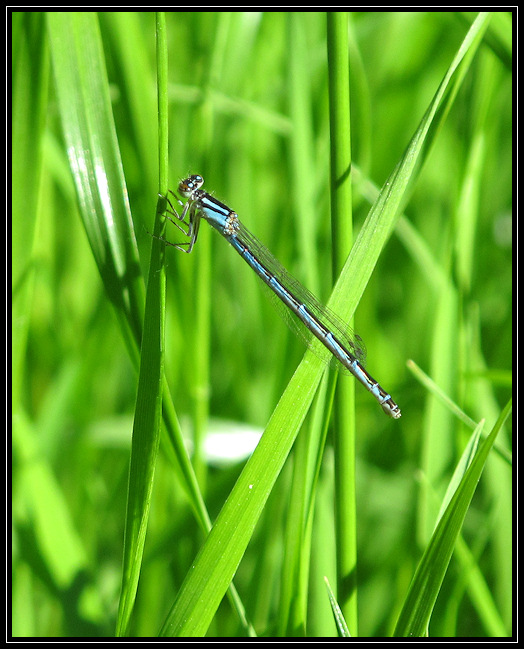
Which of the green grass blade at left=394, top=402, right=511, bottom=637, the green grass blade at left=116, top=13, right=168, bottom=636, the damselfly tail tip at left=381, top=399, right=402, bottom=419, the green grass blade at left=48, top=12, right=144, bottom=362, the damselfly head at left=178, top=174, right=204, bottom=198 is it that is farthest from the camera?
the damselfly head at left=178, top=174, right=204, bottom=198

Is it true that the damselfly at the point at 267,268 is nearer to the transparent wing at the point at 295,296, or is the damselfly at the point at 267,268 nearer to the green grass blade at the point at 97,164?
the transparent wing at the point at 295,296

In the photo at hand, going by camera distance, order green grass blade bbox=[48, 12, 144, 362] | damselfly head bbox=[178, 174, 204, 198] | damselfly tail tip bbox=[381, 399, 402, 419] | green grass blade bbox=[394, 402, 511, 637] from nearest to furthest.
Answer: green grass blade bbox=[394, 402, 511, 637], green grass blade bbox=[48, 12, 144, 362], damselfly tail tip bbox=[381, 399, 402, 419], damselfly head bbox=[178, 174, 204, 198]

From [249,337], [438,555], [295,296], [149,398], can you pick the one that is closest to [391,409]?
[295,296]

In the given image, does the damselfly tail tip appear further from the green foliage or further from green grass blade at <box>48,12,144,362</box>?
green grass blade at <box>48,12,144,362</box>

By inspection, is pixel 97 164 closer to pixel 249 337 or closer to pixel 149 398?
pixel 149 398

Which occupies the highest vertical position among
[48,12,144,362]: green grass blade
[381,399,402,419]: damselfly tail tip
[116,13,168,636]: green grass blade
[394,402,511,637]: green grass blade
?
[48,12,144,362]: green grass blade

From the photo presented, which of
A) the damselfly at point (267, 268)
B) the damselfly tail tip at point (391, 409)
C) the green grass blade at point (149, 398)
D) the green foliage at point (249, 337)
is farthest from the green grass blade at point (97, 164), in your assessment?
the damselfly tail tip at point (391, 409)

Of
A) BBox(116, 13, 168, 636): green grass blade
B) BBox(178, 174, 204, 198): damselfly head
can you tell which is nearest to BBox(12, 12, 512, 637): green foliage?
BBox(116, 13, 168, 636): green grass blade
